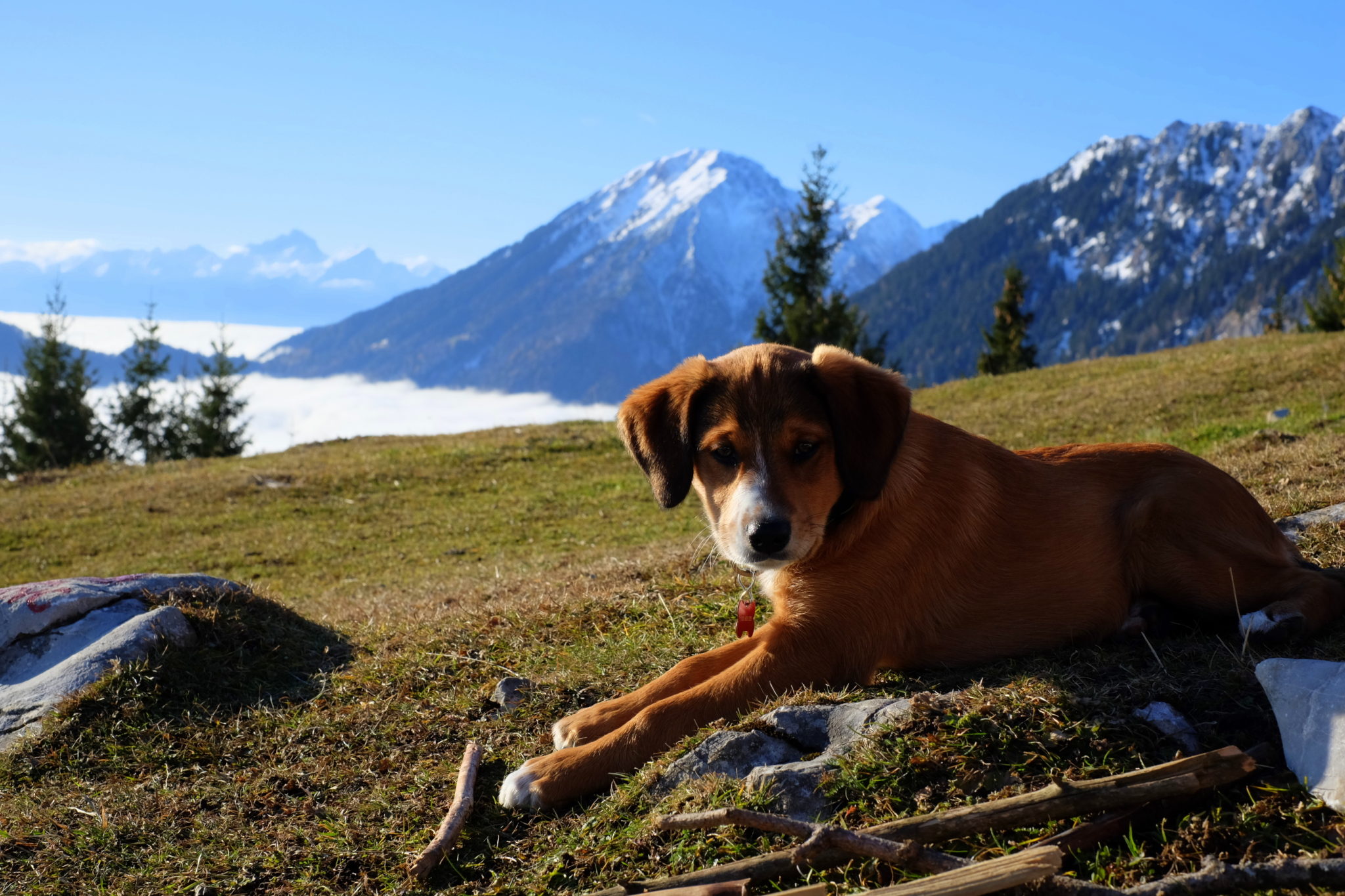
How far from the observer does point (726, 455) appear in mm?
5457

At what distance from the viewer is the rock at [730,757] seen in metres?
4.68

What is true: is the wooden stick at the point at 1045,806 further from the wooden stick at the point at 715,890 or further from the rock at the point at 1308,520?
the rock at the point at 1308,520

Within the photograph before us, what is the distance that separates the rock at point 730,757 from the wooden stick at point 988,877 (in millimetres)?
1232

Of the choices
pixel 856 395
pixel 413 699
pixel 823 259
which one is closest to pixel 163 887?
pixel 413 699

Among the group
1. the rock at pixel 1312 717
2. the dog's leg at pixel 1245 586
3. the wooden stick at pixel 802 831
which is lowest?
the wooden stick at pixel 802 831

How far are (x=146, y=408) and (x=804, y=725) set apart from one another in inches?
2037

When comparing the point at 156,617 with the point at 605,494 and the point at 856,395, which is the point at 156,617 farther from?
the point at 605,494

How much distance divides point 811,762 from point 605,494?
52.6 feet

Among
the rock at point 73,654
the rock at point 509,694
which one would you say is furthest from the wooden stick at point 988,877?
the rock at point 73,654

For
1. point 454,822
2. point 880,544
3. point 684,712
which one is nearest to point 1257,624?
point 880,544

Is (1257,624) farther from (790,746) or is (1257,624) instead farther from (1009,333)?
(1009,333)

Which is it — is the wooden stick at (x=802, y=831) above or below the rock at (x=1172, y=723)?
below

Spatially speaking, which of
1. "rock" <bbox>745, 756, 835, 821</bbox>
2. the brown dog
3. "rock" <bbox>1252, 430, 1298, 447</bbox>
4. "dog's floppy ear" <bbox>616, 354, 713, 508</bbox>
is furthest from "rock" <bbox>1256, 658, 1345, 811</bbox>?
"rock" <bbox>1252, 430, 1298, 447</bbox>

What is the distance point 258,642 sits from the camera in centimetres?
807
